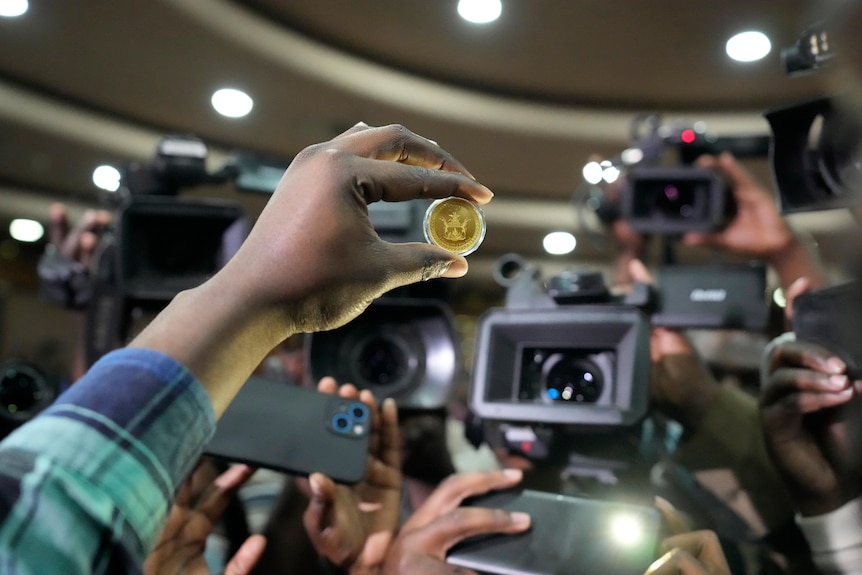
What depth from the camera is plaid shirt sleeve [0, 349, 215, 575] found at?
0.33 metres

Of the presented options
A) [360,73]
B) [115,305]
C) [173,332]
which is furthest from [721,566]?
[360,73]

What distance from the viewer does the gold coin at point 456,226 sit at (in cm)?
50

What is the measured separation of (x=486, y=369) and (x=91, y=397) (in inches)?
20.9

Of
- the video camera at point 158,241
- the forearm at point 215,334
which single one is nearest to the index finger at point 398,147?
the forearm at point 215,334

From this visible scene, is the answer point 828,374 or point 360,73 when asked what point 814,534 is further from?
point 360,73

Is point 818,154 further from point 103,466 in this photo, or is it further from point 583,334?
point 103,466

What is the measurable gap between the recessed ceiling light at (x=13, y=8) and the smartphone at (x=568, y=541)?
140 centimetres

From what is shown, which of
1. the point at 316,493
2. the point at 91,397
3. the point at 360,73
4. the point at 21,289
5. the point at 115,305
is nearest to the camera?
the point at 91,397

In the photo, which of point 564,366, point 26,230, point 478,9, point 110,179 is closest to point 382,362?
point 564,366

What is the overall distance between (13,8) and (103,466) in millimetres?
1454

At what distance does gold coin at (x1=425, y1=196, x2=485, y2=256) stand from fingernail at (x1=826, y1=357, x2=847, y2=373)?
0.42 metres

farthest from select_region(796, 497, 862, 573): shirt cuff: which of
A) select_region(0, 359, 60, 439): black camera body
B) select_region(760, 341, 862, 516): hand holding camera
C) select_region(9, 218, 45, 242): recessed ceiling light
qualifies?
select_region(9, 218, 45, 242): recessed ceiling light

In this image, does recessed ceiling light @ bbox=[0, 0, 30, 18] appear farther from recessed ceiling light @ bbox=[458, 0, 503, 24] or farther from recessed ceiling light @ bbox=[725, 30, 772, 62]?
recessed ceiling light @ bbox=[725, 30, 772, 62]

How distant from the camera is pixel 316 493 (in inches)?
29.8
